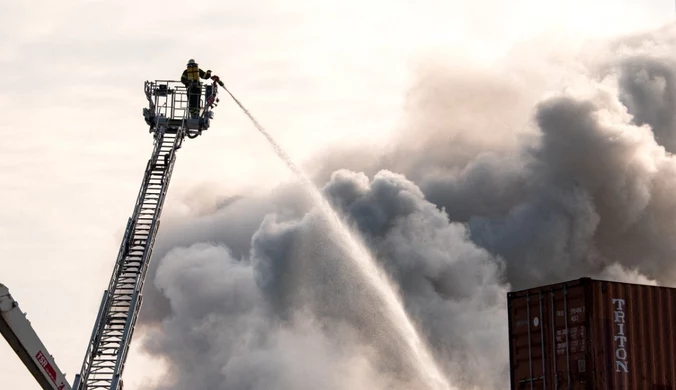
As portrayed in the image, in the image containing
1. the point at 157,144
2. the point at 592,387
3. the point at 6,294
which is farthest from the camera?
the point at 157,144

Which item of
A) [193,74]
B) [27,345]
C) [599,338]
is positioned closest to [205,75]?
[193,74]

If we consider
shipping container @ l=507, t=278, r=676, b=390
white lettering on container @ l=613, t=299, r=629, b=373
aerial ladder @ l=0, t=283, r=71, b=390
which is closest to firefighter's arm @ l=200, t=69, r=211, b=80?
aerial ladder @ l=0, t=283, r=71, b=390

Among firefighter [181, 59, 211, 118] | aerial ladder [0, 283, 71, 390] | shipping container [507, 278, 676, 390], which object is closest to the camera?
aerial ladder [0, 283, 71, 390]

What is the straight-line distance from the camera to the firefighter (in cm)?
5759

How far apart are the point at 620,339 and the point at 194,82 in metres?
24.6

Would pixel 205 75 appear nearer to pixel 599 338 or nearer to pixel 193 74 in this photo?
pixel 193 74

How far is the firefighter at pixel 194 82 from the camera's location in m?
57.6

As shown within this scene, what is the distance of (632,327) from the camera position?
4106 centimetres

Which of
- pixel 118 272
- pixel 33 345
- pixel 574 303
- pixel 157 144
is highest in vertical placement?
pixel 157 144

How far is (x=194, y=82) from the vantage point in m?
57.5

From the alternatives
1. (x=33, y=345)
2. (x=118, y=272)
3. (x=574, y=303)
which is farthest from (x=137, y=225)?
(x=574, y=303)

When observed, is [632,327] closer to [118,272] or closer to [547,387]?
[547,387]

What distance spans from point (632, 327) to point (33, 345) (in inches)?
725

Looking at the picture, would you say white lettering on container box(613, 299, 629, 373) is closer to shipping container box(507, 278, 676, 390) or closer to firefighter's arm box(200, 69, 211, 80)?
shipping container box(507, 278, 676, 390)
